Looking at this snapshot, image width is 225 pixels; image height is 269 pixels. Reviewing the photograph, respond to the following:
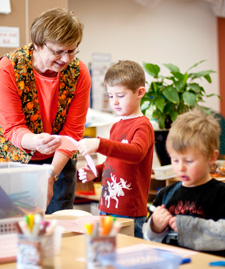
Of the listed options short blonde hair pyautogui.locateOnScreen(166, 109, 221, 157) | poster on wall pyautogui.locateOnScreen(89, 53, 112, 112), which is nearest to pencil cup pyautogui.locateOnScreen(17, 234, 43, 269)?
short blonde hair pyautogui.locateOnScreen(166, 109, 221, 157)

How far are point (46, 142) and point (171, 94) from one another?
1743 millimetres

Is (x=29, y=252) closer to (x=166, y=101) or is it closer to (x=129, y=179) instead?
(x=129, y=179)

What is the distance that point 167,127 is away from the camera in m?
3.37

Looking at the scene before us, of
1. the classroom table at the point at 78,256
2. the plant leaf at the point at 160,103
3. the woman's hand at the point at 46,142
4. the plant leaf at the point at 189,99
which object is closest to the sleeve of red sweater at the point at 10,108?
the woman's hand at the point at 46,142

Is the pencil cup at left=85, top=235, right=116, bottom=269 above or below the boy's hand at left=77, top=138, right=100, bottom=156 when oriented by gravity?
below

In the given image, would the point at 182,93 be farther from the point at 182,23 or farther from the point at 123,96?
the point at 182,23

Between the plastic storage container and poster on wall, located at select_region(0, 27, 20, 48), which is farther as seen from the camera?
poster on wall, located at select_region(0, 27, 20, 48)

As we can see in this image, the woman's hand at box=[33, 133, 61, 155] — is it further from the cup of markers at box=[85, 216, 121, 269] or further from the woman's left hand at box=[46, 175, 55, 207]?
the cup of markers at box=[85, 216, 121, 269]

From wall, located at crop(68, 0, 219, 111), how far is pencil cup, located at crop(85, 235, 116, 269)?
372 cm

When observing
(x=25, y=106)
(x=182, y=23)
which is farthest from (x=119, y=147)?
(x=182, y=23)

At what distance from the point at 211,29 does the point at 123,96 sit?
4.17 metres

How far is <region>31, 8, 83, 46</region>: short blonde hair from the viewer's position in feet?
5.88

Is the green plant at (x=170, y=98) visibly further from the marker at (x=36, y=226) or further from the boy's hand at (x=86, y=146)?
the marker at (x=36, y=226)

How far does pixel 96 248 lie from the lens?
0.92 meters
